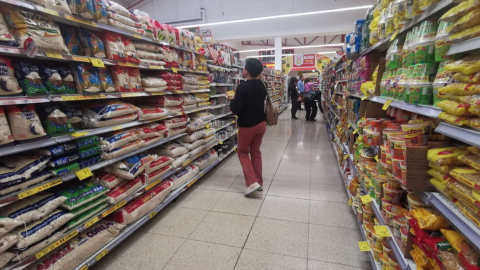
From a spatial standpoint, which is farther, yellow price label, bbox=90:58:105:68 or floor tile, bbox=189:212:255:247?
floor tile, bbox=189:212:255:247

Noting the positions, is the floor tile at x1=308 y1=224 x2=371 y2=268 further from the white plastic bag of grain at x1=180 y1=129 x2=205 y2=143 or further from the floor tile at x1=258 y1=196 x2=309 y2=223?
the white plastic bag of grain at x1=180 y1=129 x2=205 y2=143

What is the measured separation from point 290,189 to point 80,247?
2490mm

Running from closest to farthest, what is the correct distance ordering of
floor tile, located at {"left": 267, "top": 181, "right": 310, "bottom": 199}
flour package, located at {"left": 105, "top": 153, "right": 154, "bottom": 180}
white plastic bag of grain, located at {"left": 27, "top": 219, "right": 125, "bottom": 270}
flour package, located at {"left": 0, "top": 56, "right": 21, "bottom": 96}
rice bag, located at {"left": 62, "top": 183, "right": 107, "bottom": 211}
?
1. flour package, located at {"left": 0, "top": 56, "right": 21, "bottom": 96}
2. white plastic bag of grain, located at {"left": 27, "top": 219, "right": 125, "bottom": 270}
3. rice bag, located at {"left": 62, "top": 183, "right": 107, "bottom": 211}
4. flour package, located at {"left": 105, "top": 153, "right": 154, "bottom": 180}
5. floor tile, located at {"left": 267, "top": 181, "right": 310, "bottom": 199}

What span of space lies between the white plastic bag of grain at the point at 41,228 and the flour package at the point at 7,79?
2.73 ft

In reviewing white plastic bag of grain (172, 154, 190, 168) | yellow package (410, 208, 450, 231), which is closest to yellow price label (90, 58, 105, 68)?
white plastic bag of grain (172, 154, 190, 168)

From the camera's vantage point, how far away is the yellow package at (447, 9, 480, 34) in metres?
0.88

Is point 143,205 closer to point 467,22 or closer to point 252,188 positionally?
point 252,188

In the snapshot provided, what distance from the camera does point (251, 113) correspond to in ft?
9.92

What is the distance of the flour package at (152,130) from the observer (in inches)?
100

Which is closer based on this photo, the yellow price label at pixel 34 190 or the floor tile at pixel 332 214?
the yellow price label at pixel 34 190

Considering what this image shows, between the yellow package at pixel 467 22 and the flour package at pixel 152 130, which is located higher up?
the yellow package at pixel 467 22

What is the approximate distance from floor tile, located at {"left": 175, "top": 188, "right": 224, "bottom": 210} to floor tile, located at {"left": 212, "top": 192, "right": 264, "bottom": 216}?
0.28 ft

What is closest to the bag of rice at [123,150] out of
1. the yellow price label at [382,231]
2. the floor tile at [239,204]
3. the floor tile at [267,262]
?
the floor tile at [239,204]

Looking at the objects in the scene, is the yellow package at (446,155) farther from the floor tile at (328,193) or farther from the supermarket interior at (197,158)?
the floor tile at (328,193)
